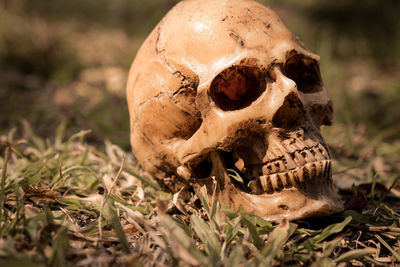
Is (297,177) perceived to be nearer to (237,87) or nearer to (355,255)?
(355,255)

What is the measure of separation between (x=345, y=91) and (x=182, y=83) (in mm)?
3561

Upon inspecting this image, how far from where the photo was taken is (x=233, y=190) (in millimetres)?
1482

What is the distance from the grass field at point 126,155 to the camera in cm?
120

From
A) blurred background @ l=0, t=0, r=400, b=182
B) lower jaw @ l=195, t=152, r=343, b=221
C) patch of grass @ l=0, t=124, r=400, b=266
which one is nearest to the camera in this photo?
patch of grass @ l=0, t=124, r=400, b=266

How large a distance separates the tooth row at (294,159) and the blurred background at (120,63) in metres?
0.96

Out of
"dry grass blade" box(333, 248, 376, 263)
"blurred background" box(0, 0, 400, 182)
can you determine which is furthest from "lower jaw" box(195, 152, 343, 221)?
"blurred background" box(0, 0, 400, 182)

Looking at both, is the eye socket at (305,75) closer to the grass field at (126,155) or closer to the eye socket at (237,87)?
the eye socket at (237,87)

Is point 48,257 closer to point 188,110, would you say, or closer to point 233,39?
point 188,110

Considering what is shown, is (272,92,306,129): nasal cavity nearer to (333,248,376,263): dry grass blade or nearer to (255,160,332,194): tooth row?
(255,160,332,194): tooth row

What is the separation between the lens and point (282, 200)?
1.39m

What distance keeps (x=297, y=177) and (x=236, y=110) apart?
41 cm

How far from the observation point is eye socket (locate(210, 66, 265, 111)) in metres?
1.49

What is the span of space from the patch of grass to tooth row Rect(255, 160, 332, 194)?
17 cm

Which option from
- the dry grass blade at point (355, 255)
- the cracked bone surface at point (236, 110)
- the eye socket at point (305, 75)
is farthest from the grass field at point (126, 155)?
the eye socket at point (305, 75)
